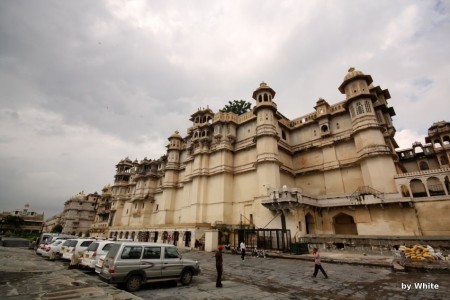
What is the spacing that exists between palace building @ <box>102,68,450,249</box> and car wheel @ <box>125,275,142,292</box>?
1531cm

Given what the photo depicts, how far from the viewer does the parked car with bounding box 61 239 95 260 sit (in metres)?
14.4

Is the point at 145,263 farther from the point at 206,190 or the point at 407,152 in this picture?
the point at 407,152

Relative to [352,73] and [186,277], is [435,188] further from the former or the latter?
[186,277]

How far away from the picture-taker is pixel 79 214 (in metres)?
84.2

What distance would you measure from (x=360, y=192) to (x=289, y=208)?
327 inches

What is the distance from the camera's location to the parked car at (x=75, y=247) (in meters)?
14.4

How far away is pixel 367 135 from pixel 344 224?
11.2 metres

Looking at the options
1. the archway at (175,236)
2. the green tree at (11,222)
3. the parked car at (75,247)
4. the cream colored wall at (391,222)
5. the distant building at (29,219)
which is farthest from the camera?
the distant building at (29,219)

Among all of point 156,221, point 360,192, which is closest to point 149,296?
point 360,192

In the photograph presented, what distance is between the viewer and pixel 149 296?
25.2 feet

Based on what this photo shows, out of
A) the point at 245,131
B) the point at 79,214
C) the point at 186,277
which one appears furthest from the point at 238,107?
the point at 79,214

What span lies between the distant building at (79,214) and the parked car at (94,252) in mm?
82563

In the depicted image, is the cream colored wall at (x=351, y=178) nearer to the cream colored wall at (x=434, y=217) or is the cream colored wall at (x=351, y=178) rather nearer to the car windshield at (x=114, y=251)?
the cream colored wall at (x=434, y=217)

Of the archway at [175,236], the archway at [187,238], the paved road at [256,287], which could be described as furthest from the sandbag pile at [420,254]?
the archway at [175,236]
